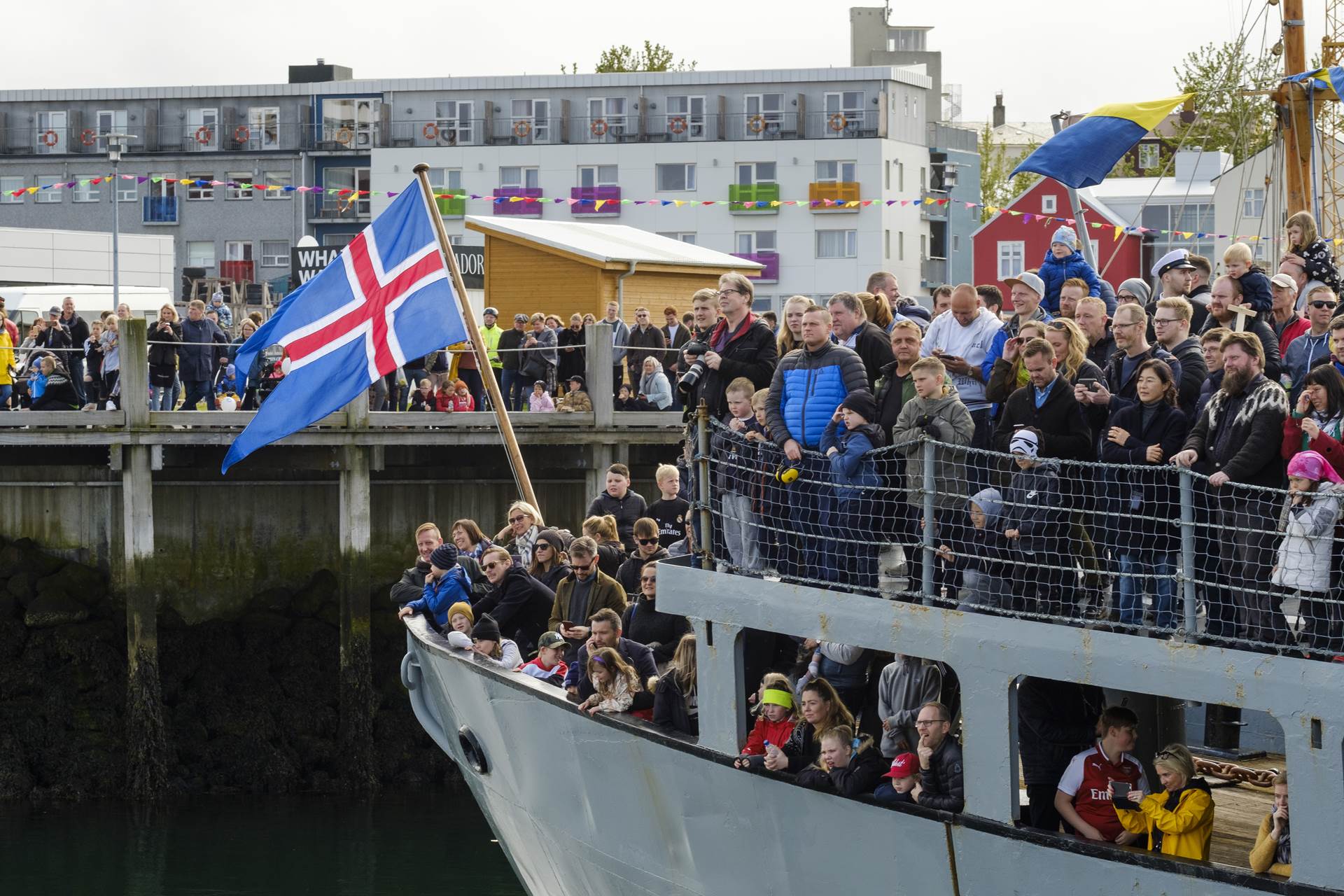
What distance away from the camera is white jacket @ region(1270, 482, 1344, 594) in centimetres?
773

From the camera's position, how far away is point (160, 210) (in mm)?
68938

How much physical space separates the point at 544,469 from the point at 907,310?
1058cm

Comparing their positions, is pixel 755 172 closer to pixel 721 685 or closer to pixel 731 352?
pixel 731 352

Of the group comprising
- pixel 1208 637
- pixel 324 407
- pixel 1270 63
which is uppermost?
pixel 1270 63

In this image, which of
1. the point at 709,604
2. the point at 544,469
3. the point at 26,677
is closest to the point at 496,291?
the point at 544,469

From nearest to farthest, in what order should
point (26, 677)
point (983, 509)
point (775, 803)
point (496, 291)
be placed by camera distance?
point (983, 509)
point (775, 803)
point (26, 677)
point (496, 291)

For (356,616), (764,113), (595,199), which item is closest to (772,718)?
(356,616)

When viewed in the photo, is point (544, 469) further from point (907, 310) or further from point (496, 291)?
point (907, 310)

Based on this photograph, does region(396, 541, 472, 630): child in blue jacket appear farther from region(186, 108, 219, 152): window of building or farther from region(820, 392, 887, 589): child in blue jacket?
region(186, 108, 219, 152): window of building

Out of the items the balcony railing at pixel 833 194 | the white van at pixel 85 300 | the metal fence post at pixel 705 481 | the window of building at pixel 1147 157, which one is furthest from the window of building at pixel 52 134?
the metal fence post at pixel 705 481

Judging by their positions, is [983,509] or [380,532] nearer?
[983,509]

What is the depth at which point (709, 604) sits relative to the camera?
34.7 ft

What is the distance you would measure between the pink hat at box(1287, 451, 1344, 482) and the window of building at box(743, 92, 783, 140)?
188 ft

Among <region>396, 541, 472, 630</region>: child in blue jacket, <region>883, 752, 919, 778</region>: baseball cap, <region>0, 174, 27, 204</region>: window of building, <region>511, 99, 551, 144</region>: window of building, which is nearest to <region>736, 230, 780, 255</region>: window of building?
<region>511, 99, 551, 144</region>: window of building
